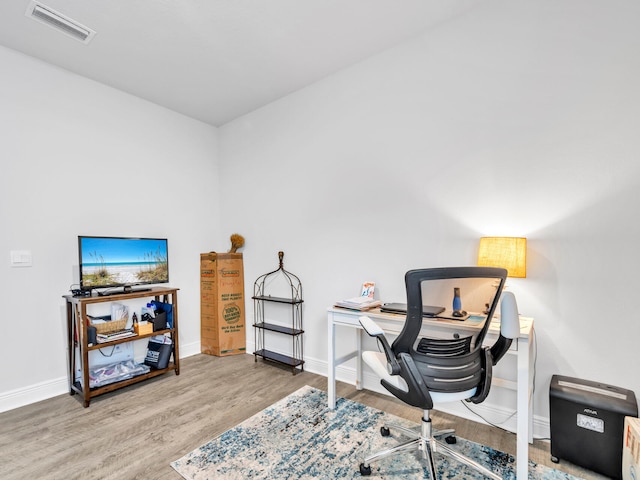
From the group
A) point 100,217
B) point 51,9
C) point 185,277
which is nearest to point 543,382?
point 185,277

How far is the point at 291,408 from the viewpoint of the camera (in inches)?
90.2

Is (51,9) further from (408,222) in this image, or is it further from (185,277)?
(408,222)

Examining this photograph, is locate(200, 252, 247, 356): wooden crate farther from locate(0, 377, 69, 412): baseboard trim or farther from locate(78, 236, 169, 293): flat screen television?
locate(0, 377, 69, 412): baseboard trim

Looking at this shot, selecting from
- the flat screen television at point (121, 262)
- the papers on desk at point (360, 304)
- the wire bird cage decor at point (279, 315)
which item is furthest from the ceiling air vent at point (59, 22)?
the papers on desk at point (360, 304)

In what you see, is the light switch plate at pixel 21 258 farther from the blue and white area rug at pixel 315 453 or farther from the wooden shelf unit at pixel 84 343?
the blue and white area rug at pixel 315 453

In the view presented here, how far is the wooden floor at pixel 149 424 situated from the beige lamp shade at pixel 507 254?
107 cm

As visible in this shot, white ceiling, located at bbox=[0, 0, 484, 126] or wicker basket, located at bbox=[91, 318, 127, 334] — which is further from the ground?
white ceiling, located at bbox=[0, 0, 484, 126]

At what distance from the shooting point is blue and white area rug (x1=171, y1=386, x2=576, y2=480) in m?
1.63

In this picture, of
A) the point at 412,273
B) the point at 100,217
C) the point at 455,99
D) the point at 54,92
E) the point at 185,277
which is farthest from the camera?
the point at 185,277

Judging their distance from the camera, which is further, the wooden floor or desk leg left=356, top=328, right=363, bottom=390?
desk leg left=356, top=328, right=363, bottom=390

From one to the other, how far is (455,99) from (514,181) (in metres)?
0.73

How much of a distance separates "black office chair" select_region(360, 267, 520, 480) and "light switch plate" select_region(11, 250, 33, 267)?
2.75 metres

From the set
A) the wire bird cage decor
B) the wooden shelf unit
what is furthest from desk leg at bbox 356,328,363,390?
the wooden shelf unit

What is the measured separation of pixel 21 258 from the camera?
2455 millimetres
